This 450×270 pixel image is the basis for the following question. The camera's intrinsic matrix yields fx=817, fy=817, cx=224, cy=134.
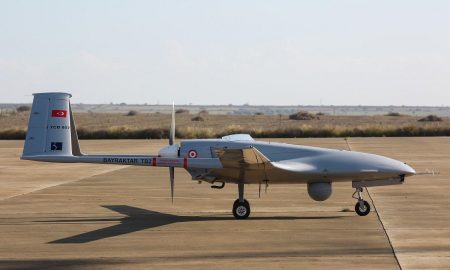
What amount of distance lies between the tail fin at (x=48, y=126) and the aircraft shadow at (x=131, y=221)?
172 centimetres

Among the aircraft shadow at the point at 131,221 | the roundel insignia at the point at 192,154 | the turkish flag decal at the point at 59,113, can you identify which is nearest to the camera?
the aircraft shadow at the point at 131,221

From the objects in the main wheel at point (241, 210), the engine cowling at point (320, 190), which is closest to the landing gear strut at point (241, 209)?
the main wheel at point (241, 210)

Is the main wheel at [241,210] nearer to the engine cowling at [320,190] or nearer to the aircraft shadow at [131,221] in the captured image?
the aircraft shadow at [131,221]

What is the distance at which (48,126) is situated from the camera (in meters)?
19.5

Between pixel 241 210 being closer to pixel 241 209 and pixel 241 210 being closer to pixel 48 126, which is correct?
pixel 241 209

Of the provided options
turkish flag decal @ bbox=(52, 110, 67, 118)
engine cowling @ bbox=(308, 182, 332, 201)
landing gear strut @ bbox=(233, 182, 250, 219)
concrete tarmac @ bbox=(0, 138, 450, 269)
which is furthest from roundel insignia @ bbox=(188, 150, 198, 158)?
turkish flag decal @ bbox=(52, 110, 67, 118)

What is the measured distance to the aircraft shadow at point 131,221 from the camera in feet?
56.1

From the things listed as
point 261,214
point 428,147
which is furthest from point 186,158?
point 428,147

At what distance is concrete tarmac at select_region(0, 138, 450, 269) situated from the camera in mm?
14594

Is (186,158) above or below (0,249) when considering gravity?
above

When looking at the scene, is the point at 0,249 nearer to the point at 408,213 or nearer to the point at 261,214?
the point at 261,214

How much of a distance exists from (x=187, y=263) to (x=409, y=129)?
50785 mm

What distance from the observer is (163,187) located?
1092 inches

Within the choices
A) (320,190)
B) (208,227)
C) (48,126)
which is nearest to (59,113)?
(48,126)
